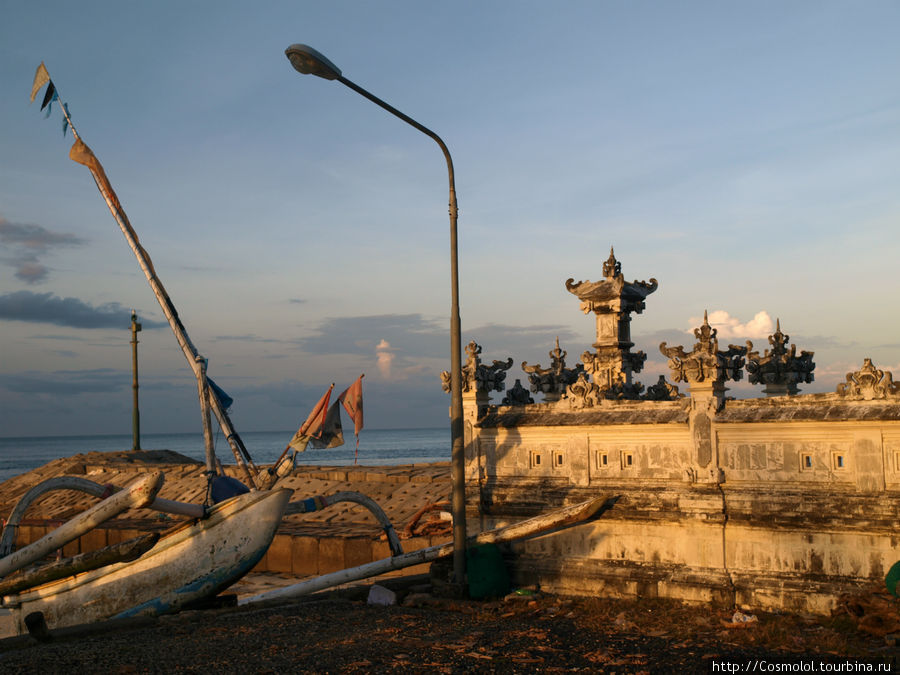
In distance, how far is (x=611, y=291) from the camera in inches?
858

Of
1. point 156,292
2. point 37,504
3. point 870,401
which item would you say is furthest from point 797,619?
point 37,504

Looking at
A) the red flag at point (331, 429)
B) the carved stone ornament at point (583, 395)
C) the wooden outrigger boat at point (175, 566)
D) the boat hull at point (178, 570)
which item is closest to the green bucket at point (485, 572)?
the wooden outrigger boat at point (175, 566)

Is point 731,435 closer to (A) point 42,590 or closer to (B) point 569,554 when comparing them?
(B) point 569,554

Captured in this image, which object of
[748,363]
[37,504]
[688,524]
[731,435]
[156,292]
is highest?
[156,292]

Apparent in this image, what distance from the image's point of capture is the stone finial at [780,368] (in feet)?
58.6

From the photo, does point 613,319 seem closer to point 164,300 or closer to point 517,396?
point 517,396

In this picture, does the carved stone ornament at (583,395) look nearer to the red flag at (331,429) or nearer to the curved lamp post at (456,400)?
the curved lamp post at (456,400)

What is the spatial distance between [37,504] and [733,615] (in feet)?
150

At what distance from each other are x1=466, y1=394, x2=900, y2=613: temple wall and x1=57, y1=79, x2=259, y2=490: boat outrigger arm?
8.40 metres

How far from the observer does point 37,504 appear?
49531mm

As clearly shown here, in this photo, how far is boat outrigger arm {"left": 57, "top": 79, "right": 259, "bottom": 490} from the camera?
24250 millimetres

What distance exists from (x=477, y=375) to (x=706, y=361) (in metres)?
5.50

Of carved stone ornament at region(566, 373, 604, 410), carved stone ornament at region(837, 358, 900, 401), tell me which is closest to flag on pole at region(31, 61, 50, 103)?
carved stone ornament at region(566, 373, 604, 410)

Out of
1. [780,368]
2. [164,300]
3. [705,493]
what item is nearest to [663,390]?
[780,368]
